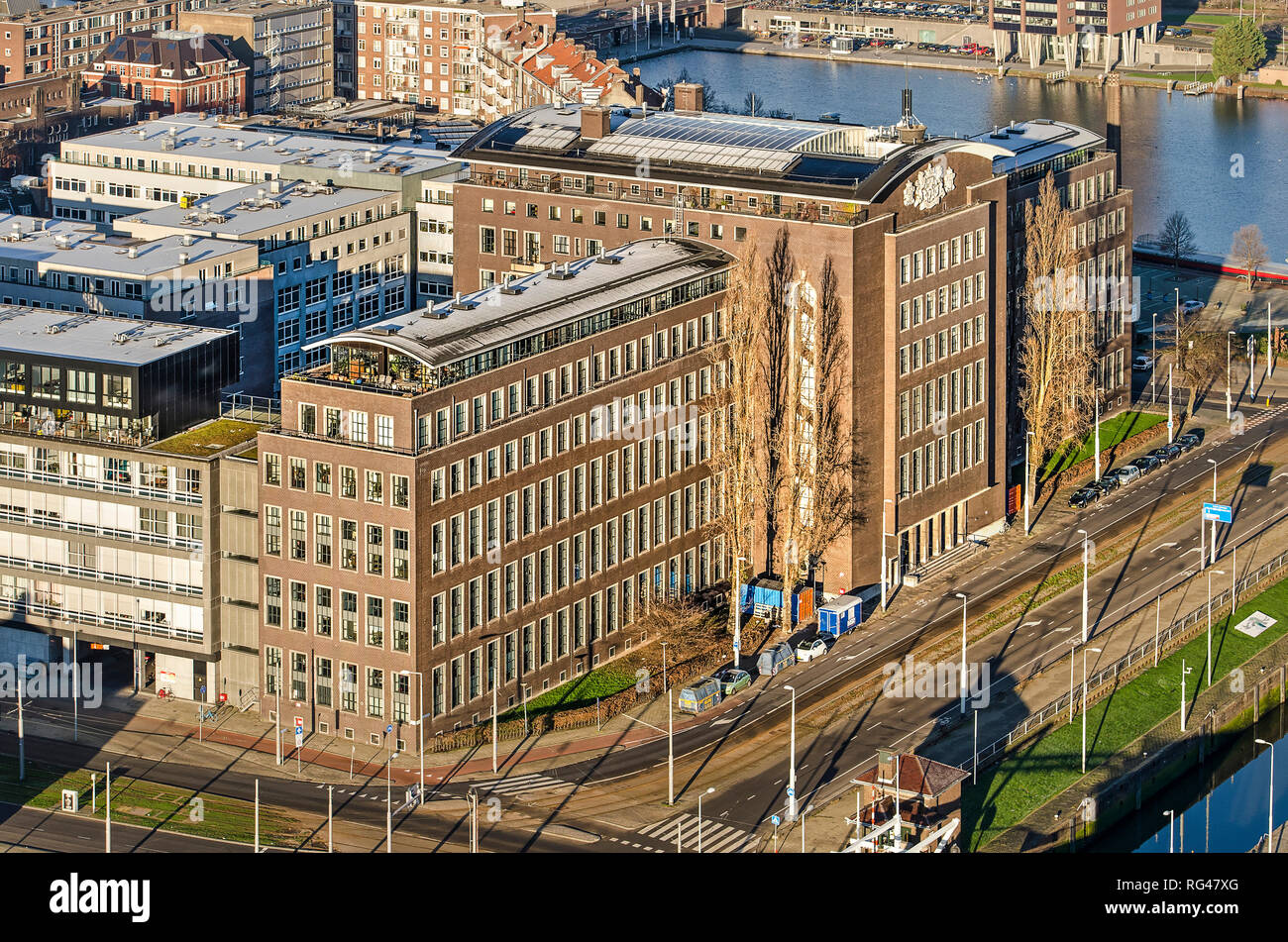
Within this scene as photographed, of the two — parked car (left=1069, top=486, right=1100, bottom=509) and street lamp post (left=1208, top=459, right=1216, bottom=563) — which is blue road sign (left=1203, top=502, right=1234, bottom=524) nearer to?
street lamp post (left=1208, top=459, right=1216, bottom=563)

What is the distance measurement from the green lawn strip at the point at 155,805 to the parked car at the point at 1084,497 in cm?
7160

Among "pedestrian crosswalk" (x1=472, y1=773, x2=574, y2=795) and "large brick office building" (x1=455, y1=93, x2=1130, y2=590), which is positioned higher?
"large brick office building" (x1=455, y1=93, x2=1130, y2=590)

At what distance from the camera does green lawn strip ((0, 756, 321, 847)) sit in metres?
94.9

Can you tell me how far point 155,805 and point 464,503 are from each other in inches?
868

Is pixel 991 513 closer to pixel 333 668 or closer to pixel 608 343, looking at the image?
pixel 608 343

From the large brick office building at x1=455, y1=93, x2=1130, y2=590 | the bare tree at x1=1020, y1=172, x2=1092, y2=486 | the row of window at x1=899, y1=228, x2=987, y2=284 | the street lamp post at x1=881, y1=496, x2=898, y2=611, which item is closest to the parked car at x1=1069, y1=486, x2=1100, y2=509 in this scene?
the bare tree at x1=1020, y1=172, x2=1092, y2=486

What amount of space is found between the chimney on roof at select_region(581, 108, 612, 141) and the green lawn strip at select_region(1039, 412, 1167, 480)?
43.5 meters

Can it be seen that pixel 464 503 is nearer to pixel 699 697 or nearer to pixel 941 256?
pixel 699 697

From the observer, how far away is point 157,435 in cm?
11106

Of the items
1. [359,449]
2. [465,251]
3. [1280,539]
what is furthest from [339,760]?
[1280,539]

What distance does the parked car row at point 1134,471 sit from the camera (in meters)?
148

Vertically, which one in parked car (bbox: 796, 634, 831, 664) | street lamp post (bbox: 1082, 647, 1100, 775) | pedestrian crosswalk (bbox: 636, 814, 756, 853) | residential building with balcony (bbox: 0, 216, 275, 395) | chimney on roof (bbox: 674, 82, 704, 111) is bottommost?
pedestrian crosswalk (bbox: 636, 814, 756, 853)

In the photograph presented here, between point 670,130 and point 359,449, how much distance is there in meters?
43.4

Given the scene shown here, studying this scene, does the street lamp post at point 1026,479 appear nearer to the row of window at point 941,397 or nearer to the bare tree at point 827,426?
the row of window at point 941,397
